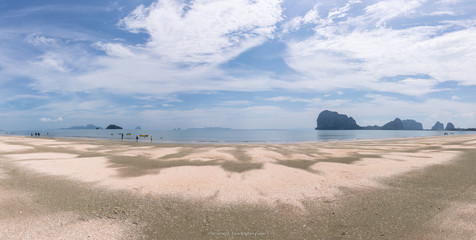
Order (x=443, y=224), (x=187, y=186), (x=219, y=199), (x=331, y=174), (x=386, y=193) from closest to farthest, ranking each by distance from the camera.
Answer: (x=443, y=224), (x=219, y=199), (x=386, y=193), (x=187, y=186), (x=331, y=174)

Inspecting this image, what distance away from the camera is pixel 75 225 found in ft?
27.5

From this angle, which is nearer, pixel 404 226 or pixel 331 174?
pixel 404 226

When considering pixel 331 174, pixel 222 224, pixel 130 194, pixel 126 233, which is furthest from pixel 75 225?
pixel 331 174

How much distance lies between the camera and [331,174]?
16.5 metres

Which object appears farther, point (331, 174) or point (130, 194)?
point (331, 174)

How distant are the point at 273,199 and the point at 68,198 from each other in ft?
34.0

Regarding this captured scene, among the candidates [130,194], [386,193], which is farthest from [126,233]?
[386,193]

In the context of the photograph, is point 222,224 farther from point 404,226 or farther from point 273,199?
point 404,226

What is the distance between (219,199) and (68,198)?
7.63 metres

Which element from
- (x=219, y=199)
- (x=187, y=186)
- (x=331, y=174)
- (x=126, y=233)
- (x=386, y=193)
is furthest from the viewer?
(x=331, y=174)

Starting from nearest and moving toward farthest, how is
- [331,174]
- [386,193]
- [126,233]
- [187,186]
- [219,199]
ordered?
[126,233], [219,199], [386,193], [187,186], [331,174]

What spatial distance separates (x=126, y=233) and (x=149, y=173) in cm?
917

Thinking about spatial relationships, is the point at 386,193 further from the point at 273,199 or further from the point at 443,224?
the point at 273,199

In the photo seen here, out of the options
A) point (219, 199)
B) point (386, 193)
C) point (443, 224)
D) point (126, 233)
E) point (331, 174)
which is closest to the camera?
point (126, 233)
